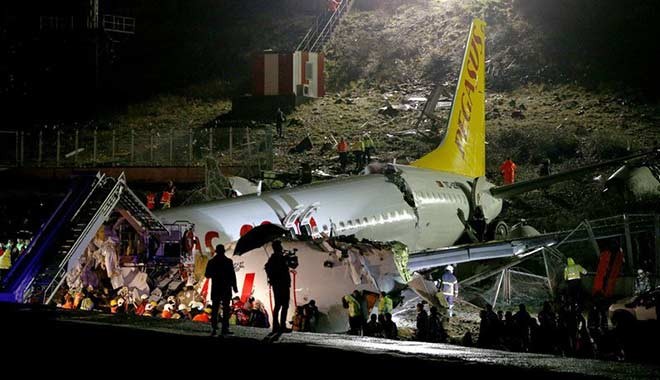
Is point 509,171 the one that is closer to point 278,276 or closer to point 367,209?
point 367,209

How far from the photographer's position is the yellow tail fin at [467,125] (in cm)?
3030

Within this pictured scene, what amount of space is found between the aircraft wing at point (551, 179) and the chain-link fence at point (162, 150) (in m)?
11.3

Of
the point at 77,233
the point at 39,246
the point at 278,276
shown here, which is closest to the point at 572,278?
the point at 278,276

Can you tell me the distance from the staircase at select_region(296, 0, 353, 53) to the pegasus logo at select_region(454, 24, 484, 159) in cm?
3063

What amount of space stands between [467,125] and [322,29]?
1398 inches

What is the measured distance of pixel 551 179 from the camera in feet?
85.5

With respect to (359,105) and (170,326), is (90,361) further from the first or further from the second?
(359,105)

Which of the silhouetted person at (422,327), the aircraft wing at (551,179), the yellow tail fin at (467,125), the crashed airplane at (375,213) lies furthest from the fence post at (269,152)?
the silhouetted person at (422,327)

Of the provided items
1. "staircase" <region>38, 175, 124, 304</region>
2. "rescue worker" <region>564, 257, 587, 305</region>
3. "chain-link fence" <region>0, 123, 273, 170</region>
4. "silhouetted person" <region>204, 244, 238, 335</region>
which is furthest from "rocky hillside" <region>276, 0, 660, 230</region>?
"silhouetted person" <region>204, 244, 238, 335</region>

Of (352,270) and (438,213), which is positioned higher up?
(438,213)

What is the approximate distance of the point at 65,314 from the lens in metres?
14.7

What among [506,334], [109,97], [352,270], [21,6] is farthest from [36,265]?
[21,6]

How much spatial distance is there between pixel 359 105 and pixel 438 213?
26388mm

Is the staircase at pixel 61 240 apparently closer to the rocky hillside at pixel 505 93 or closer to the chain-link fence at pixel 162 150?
the chain-link fence at pixel 162 150
